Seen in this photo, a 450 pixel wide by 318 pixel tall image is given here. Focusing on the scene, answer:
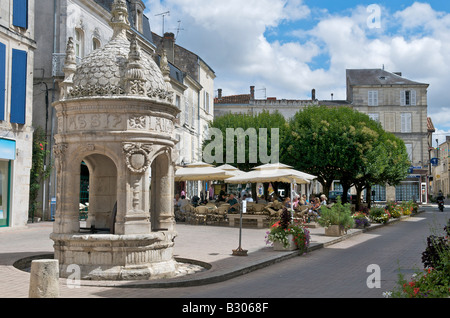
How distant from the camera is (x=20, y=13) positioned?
18.3 metres

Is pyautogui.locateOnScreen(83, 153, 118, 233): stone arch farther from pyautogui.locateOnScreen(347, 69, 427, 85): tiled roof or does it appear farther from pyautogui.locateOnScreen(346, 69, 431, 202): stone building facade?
pyautogui.locateOnScreen(347, 69, 427, 85): tiled roof

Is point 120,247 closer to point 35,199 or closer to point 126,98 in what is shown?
point 126,98

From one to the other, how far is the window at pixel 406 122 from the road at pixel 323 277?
4245cm

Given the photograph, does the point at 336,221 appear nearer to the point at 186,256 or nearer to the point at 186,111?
the point at 186,256

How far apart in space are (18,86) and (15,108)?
2.76ft

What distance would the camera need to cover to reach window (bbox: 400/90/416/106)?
53.4 m

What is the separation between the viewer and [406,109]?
53.4 m

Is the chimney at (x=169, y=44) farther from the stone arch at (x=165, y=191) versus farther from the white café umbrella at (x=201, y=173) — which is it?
the stone arch at (x=165, y=191)

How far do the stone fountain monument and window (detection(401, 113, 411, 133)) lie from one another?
48.7 meters

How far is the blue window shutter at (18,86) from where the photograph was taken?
59.4 feet

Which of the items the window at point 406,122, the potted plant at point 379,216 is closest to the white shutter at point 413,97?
the window at point 406,122

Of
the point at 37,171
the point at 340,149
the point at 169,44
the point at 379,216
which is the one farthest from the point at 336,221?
the point at 169,44

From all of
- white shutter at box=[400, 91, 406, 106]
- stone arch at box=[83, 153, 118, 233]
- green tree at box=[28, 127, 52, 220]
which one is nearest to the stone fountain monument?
stone arch at box=[83, 153, 118, 233]
